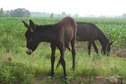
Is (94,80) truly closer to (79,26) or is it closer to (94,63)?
(94,63)

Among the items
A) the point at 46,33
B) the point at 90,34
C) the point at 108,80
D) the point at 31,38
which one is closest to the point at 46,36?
the point at 46,33

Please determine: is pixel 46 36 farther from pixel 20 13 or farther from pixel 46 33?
pixel 20 13

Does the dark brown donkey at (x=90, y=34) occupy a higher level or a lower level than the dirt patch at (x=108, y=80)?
higher

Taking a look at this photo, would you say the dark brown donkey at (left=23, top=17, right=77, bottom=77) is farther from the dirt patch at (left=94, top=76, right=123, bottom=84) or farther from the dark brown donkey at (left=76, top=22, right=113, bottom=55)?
the dark brown donkey at (left=76, top=22, right=113, bottom=55)


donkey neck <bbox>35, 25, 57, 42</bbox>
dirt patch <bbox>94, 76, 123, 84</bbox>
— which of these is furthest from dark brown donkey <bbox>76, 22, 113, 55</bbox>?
donkey neck <bbox>35, 25, 57, 42</bbox>

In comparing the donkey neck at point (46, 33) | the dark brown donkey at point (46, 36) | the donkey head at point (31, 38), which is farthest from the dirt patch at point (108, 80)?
the donkey head at point (31, 38)

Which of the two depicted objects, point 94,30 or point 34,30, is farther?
point 94,30

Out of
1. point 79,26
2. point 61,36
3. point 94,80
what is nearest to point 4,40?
point 79,26

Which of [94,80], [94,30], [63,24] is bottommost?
[94,80]

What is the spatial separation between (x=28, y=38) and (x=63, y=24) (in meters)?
1.26

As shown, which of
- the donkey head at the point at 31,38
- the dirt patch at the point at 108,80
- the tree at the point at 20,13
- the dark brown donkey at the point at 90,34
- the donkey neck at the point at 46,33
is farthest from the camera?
the tree at the point at 20,13

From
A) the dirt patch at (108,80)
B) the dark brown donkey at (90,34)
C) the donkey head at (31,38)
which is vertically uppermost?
the donkey head at (31,38)

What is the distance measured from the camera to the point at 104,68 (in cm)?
649

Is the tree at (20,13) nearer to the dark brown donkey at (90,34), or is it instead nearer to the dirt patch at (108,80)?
the dark brown donkey at (90,34)
